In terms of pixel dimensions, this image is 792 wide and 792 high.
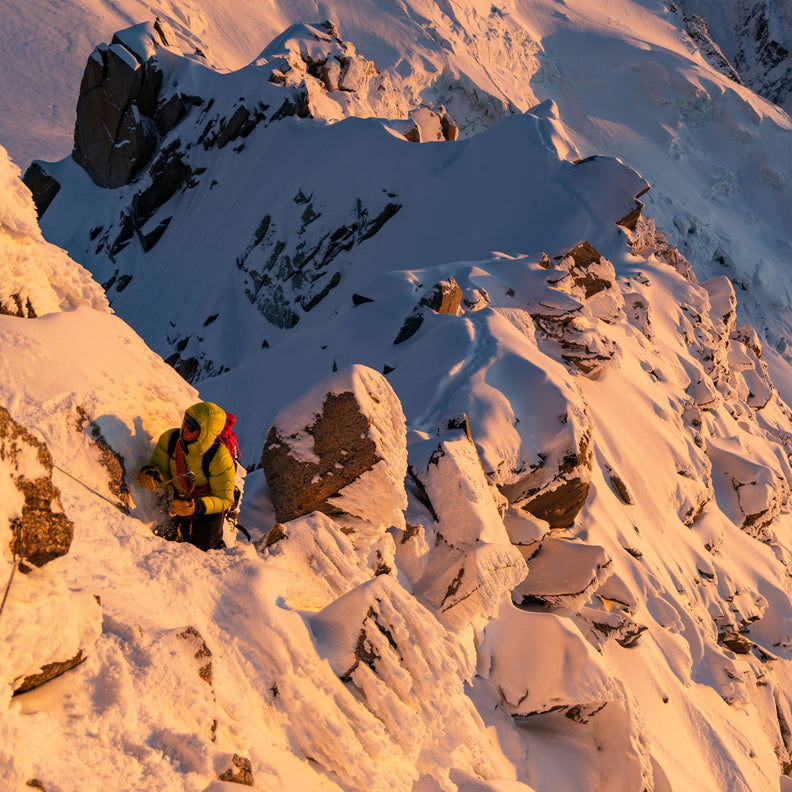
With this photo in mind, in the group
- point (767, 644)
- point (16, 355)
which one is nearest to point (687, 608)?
point (767, 644)

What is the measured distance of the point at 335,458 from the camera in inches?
186

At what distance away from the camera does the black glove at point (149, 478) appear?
149 inches

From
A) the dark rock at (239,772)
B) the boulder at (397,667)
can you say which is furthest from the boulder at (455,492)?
the dark rock at (239,772)

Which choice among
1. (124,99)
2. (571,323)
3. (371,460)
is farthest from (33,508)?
(124,99)

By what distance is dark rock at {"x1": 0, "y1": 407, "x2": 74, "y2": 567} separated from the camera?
2432mm

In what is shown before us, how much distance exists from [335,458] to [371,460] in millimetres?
250

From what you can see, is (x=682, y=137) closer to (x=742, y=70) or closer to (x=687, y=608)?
→ (x=742, y=70)

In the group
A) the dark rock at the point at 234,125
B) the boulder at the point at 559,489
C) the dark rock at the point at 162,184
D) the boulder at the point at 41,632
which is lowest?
the dark rock at the point at 162,184

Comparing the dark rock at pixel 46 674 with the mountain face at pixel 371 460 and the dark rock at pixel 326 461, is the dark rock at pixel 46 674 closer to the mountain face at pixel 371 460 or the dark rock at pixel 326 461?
the mountain face at pixel 371 460

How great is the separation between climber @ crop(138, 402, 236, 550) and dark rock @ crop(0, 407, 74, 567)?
1.17 meters

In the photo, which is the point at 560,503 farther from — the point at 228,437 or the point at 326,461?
the point at 228,437

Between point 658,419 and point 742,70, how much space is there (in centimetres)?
5219

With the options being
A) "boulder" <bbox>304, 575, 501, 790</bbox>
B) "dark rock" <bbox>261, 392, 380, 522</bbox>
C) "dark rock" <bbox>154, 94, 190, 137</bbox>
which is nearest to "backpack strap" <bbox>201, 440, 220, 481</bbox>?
"dark rock" <bbox>261, 392, 380, 522</bbox>

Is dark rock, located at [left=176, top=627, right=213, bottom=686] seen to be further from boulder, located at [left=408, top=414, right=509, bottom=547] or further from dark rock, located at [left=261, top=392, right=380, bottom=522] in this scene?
boulder, located at [left=408, top=414, right=509, bottom=547]
